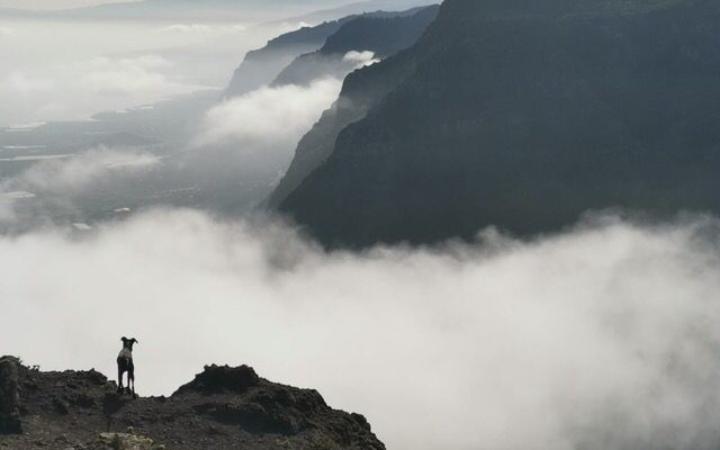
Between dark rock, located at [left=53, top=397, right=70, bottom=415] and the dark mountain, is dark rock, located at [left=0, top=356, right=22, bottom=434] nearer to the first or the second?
the dark mountain

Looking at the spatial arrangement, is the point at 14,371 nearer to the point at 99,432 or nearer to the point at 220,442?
the point at 99,432

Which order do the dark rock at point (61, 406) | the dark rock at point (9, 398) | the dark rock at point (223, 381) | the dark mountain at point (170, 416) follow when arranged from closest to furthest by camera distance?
the dark rock at point (9, 398) < the dark mountain at point (170, 416) < the dark rock at point (61, 406) < the dark rock at point (223, 381)

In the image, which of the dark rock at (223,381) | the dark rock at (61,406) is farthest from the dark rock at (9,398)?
the dark rock at (223,381)

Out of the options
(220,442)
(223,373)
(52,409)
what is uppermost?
(223,373)

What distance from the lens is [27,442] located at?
49.5 meters

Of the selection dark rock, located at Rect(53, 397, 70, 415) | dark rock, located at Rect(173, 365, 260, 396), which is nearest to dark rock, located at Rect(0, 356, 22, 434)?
dark rock, located at Rect(53, 397, 70, 415)

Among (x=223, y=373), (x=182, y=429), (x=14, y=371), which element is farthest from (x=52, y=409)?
(x=223, y=373)

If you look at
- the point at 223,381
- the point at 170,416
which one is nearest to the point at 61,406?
the point at 170,416

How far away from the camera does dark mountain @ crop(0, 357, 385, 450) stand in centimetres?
5159

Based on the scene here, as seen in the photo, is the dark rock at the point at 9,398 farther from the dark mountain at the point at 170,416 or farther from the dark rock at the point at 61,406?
the dark rock at the point at 61,406

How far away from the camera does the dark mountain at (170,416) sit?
51.6 metres

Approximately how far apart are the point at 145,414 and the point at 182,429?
3345mm

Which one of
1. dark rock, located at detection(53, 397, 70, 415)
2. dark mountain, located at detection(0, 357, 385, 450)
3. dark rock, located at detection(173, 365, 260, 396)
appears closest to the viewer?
dark mountain, located at detection(0, 357, 385, 450)

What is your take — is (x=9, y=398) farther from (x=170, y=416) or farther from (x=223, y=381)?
(x=223, y=381)
